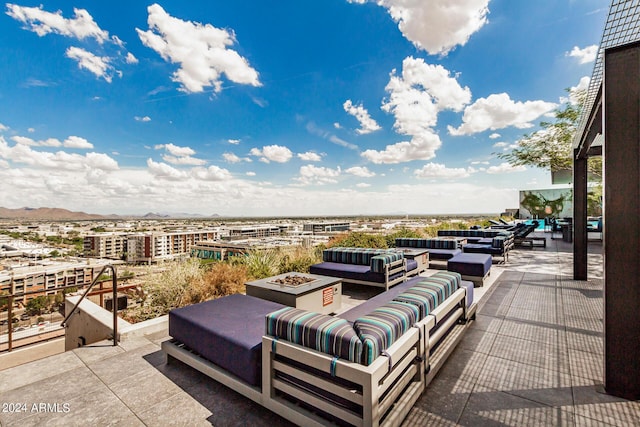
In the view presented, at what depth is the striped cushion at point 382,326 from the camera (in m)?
1.41

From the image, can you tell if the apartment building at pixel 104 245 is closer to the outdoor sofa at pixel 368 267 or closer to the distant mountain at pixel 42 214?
the distant mountain at pixel 42 214

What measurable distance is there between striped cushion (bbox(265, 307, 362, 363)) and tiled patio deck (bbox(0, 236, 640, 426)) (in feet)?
2.00

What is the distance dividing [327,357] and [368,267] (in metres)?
3.68

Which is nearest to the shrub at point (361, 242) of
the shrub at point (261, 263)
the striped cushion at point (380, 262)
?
the shrub at point (261, 263)

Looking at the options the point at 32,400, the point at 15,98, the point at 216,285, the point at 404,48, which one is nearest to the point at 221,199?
the point at 15,98

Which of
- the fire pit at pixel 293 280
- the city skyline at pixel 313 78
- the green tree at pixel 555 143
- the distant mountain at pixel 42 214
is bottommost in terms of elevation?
the fire pit at pixel 293 280

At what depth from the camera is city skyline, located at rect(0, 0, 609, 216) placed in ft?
28.0

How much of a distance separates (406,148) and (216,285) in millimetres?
18477

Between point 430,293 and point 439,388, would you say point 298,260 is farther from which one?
point 439,388

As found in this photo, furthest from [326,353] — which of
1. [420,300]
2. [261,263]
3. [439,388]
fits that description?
[261,263]

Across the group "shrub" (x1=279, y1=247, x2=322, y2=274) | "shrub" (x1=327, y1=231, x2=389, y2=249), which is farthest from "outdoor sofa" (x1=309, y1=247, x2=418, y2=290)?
"shrub" (x1=327, y1=231, x2=389, y2=249)

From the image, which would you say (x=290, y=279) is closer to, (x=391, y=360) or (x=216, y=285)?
(x=216, y=285)

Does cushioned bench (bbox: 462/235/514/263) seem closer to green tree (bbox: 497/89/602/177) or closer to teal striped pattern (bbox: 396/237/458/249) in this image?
teal striped pattern (bbox: 396/237/458/249)

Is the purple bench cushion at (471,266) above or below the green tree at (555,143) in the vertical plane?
below
